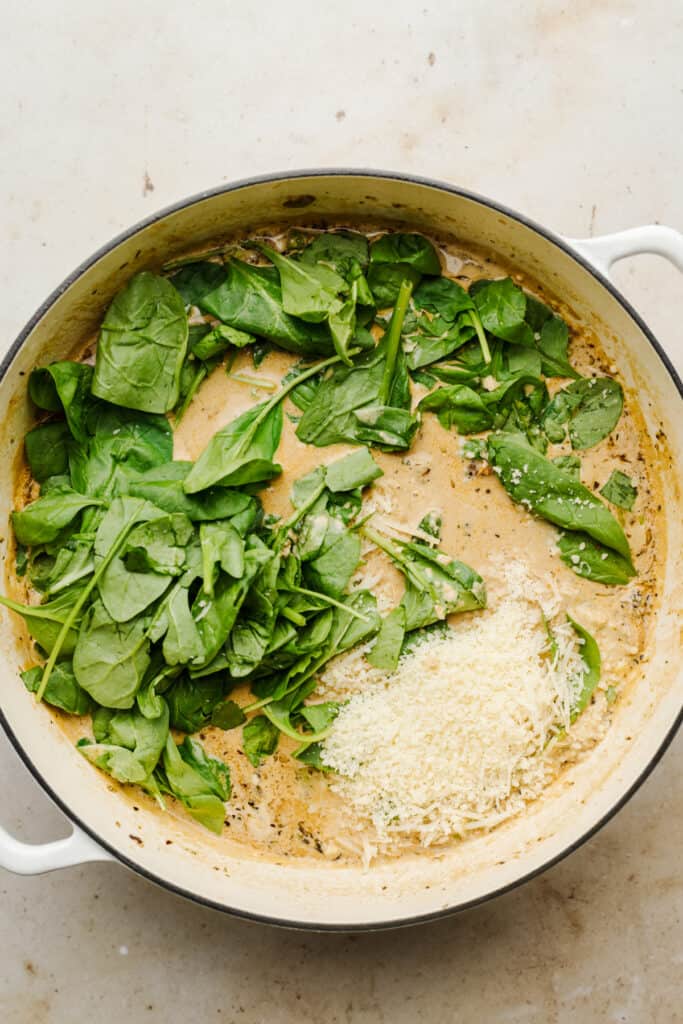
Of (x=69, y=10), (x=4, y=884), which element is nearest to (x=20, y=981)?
(x=4, y=884)

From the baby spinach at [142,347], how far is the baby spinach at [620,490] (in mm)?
631

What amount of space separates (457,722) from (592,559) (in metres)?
0.30

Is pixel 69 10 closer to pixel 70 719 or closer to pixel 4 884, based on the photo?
pixel 70 719

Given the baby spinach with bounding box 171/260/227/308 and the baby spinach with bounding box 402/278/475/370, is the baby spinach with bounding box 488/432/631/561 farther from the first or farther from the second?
the baby spinach with bounding box 171/260/227/308

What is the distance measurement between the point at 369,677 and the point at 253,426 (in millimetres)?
383

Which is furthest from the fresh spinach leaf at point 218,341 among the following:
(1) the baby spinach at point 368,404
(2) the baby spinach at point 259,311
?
(1) the baby spinach at point 368,404

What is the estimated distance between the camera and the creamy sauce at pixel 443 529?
132 centimetres

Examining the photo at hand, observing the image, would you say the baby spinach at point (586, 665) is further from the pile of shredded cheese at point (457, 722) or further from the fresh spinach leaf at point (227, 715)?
the fresh spinach leaf at point (227, 715)

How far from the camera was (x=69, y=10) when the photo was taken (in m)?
1.34

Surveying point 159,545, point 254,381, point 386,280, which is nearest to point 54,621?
point 159,545

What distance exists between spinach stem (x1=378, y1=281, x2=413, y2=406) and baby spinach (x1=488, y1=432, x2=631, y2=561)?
6.5 inches

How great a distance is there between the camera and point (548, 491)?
1299 mm

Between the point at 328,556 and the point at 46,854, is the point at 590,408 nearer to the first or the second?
the point at 328,556

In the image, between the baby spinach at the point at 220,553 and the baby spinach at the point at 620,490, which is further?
the baby spinach at the point at 620,490
